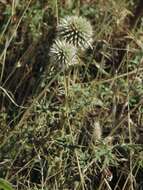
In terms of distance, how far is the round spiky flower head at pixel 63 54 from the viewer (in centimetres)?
245

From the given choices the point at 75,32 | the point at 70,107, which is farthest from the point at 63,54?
the point at 70,107

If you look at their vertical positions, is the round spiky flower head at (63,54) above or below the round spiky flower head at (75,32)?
below

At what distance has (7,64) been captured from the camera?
2951mm

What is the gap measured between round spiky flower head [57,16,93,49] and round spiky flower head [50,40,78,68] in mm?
42

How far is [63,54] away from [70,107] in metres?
0.34

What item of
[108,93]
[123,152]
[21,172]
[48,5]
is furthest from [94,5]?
[21,172]

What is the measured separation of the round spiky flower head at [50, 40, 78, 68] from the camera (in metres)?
2.45

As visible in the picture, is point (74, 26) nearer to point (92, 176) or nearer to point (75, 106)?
point (75, 106)

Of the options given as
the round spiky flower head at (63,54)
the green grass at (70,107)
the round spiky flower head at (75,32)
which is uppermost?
the round spiky flower head at (75,32)

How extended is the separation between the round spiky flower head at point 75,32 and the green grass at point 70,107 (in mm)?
69

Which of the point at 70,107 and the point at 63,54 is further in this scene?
the point at 70,107

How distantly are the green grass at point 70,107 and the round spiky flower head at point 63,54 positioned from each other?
2.0 inches

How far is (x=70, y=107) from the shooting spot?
2.69 metres

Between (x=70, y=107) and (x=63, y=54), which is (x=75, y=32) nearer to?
(x=63, y=54)
